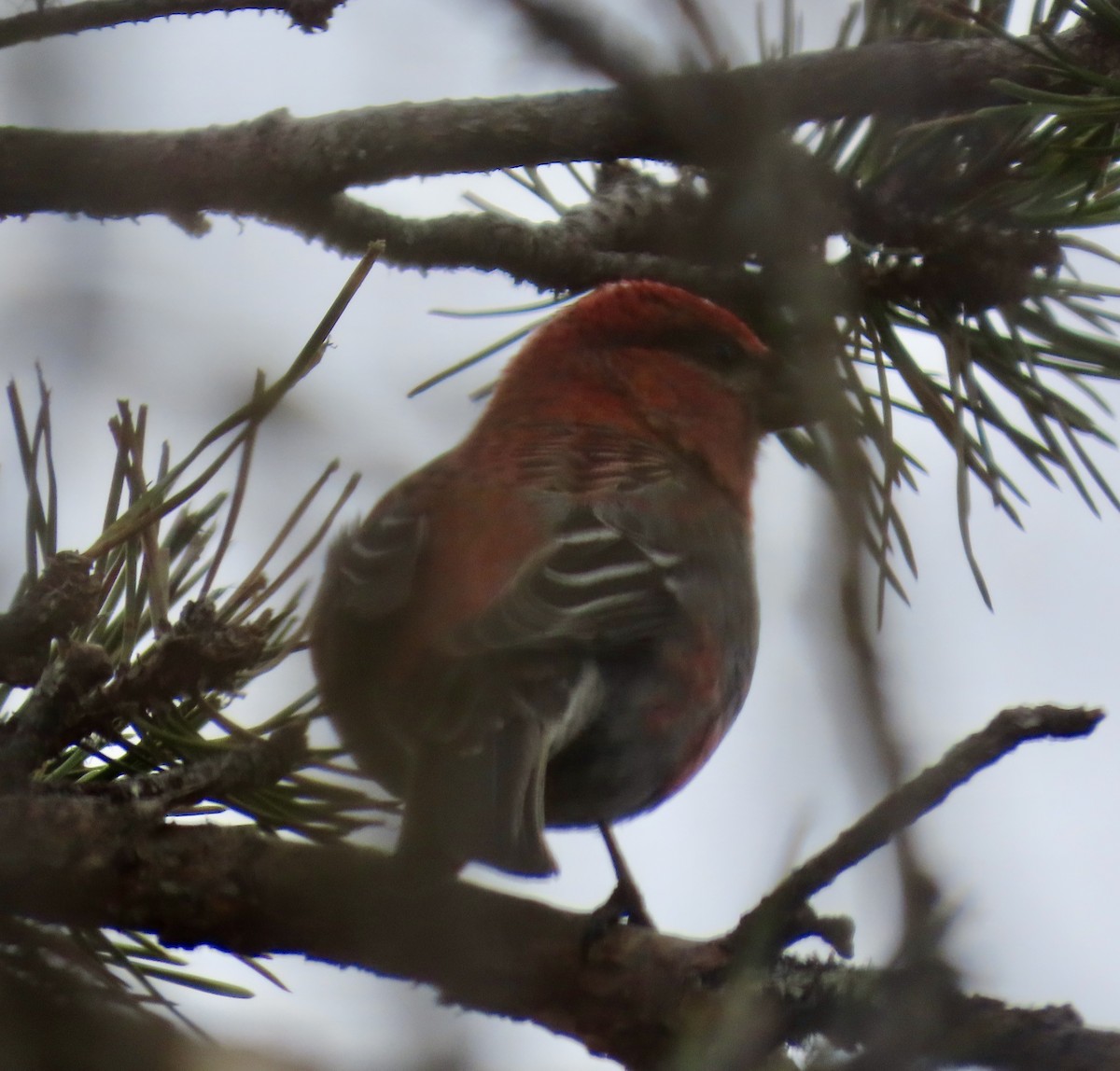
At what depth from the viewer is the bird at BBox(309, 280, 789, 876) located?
1934 mm

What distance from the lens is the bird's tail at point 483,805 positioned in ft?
5.56

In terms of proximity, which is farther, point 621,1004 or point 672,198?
point 672,198

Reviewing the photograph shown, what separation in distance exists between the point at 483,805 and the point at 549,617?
1.47 feet

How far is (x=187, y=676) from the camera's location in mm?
1655

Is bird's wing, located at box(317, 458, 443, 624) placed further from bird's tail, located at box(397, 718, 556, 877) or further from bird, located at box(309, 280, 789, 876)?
bird's tail, located at box(397, 718, 556, 877)

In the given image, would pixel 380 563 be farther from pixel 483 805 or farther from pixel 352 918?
pixel 352 918

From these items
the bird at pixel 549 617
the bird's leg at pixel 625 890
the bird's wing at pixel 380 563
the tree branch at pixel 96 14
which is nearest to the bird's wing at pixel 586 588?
the bird at pixel 549 617

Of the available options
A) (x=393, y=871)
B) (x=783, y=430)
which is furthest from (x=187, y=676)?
(x=783, y=430)

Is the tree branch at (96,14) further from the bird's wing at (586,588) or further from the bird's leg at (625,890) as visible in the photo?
the bird's leg at (625,890)

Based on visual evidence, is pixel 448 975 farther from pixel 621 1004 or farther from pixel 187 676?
pixel 187 676

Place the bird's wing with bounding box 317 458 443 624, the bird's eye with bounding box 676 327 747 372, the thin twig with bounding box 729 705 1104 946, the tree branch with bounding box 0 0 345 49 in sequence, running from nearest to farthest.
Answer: the thin twig with bounding box 729 705 1104 946
the tree branch with bounding box 0 0 345 49
the bird's wing with bounding box 317 458 443 624
the bird's eye with bounding box 676 327 747 372

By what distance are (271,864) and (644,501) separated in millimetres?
1307

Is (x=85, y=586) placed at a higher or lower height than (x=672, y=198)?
lower

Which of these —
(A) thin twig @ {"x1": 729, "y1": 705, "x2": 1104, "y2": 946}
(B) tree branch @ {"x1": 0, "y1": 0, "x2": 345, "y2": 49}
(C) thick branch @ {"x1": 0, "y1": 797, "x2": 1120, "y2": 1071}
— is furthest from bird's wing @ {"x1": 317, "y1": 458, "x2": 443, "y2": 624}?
(A) thin twig @ {"x1": 729, "y1": 705, "x2": 1104, "y2": 946}
